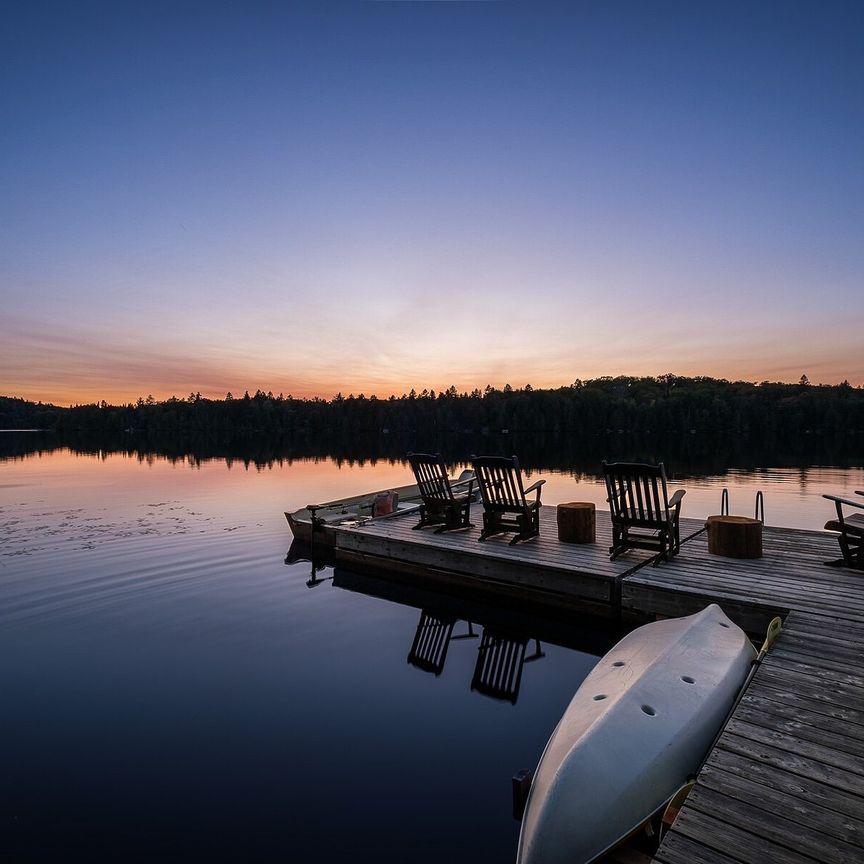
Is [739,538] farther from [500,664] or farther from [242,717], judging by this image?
[242,717]

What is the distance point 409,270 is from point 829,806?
86.1 feet

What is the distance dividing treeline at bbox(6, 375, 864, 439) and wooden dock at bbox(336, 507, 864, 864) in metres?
96.2

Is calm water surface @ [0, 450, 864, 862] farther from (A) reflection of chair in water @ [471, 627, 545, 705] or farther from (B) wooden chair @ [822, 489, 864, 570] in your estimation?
(B) wooden chair @ [822, 489, 864, 570]

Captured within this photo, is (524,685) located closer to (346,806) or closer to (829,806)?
(346,806)

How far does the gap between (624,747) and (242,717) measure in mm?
4300

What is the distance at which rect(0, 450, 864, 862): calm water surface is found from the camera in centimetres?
394

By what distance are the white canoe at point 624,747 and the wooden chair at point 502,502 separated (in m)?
4.70

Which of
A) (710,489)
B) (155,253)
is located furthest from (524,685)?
(155,253)

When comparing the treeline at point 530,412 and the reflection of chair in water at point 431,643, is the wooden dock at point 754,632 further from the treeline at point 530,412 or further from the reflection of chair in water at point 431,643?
the treeline at point 530,412

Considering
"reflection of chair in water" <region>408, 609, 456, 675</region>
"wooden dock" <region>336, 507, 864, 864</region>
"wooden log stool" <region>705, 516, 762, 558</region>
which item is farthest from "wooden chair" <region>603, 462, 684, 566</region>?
"reflection of chair in water" <region>408, 609, 456, 675</region>

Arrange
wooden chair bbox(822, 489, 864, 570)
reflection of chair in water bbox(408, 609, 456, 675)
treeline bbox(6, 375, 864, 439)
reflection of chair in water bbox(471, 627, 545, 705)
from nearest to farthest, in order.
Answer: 1. reflection of chair in water bbox(471, 627, 545, 705)
2. wooden chair bbox(822, 489, 864, 570)
3. reflection of chair in water bbox(408, 609, 456, 675)
4. treeline bbox(6, 375, 864, 439)

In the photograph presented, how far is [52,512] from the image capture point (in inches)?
730

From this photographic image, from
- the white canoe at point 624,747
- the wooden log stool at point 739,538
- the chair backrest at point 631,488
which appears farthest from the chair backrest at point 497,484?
the white canoe at point 624,747

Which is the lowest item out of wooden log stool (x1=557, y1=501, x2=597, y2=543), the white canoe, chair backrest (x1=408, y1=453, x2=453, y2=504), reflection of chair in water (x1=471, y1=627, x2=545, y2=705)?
reflection of chair in water (x1=471, y1=627, x2=545, y2=705)
